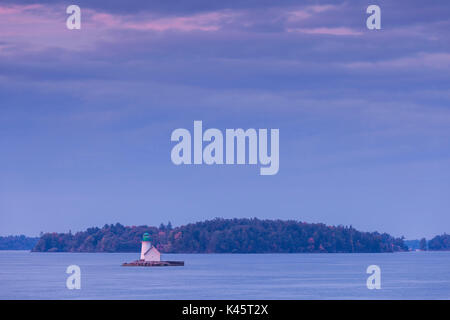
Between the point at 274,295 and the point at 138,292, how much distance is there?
13337 millimetres

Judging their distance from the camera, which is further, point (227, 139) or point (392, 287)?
point (392, 287)

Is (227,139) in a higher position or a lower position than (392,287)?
higher

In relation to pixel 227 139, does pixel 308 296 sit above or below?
below

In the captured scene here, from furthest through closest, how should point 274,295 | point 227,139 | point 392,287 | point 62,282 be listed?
point 62,282 → point 392,287 → point 274,295 → point 227,139

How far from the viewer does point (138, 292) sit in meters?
74.2

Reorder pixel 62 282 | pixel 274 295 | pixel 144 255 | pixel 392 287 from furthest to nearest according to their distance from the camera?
pixel 144 255 → pixel 62 282 → pixel 392 287 → pixel 274 295

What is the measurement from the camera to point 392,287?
8688 cm
